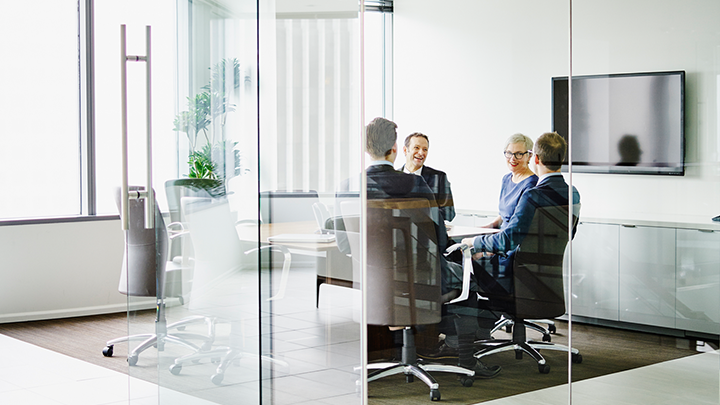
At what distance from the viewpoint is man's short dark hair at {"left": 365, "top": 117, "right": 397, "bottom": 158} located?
8.88 ft

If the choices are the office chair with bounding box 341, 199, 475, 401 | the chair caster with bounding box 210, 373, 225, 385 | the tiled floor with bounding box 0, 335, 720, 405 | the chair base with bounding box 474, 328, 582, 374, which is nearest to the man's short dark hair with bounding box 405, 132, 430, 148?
the office chair with bounding box 341, 199, 475, 401

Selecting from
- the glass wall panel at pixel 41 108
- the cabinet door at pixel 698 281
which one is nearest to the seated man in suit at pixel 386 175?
the cabinet door at pixel 698 281

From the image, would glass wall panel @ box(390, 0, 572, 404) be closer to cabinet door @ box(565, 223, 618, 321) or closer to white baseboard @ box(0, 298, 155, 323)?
cabinet door @ box(565, 223, 618, 321)

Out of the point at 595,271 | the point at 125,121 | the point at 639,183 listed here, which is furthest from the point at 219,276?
the point at 639,183

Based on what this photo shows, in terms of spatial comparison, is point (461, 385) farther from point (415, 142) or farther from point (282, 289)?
point (415, 142)

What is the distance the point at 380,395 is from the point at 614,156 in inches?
55.9

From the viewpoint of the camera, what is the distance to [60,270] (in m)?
6.00

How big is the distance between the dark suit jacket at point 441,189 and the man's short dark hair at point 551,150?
0.43 meters

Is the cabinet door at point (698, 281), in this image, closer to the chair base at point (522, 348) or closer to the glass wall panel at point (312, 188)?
the chair base at point (522, 348)

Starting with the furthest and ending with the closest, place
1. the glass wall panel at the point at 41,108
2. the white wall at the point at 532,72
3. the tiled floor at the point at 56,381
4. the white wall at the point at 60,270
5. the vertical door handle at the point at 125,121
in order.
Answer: the glass wall panel at the point at 41,108 → the white wall at the point at 60,270 → the tiled floor at the point at 56,381 → the white wall at the point at 532,72 → the vertical door handle at the point at 125,121

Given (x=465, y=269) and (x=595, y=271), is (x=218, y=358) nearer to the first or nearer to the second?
(x=465, y=269)

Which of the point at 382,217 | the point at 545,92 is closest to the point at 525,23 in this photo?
the point at 545,92

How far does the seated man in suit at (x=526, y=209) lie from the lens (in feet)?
9.20

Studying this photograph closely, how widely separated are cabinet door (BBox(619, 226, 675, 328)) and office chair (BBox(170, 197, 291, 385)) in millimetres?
1508
